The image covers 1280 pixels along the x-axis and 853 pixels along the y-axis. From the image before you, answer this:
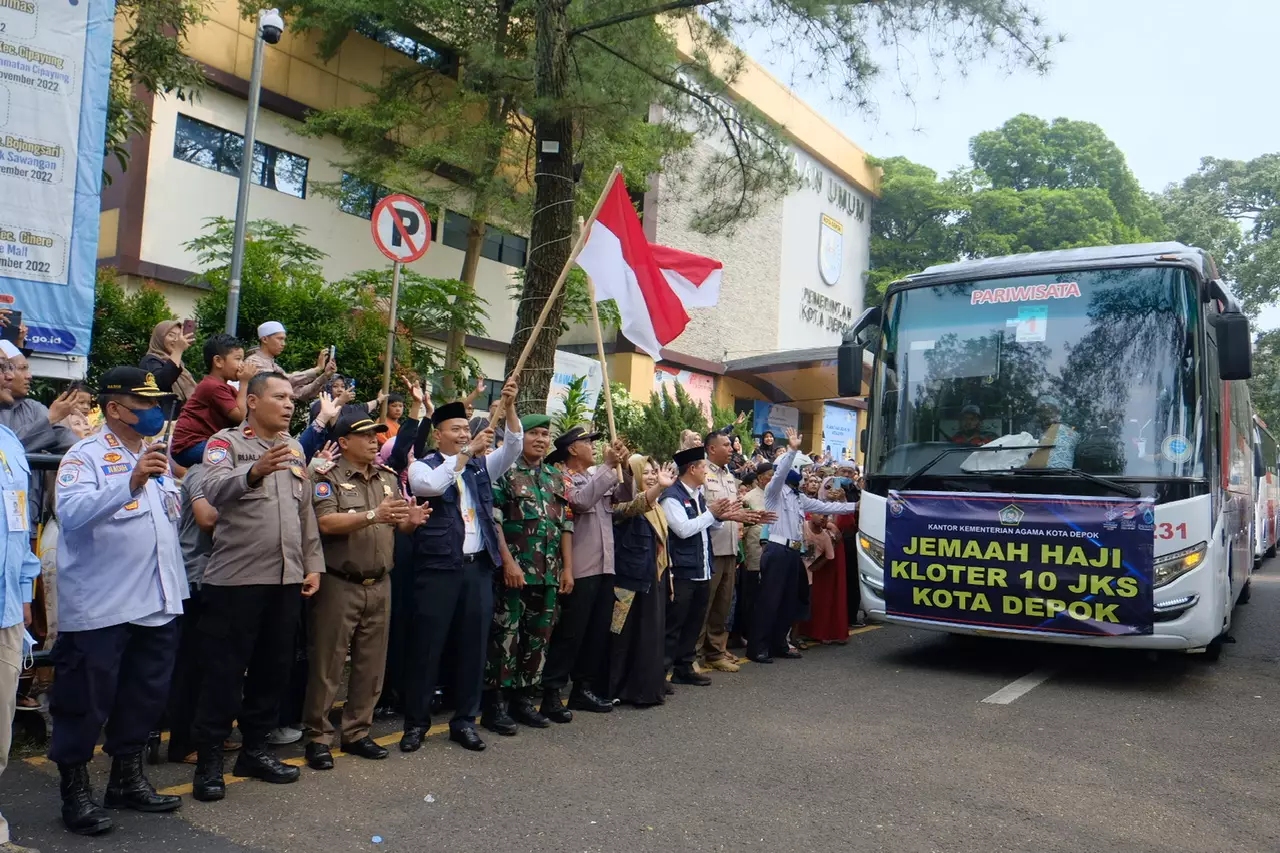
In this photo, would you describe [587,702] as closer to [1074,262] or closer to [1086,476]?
[1086,476]

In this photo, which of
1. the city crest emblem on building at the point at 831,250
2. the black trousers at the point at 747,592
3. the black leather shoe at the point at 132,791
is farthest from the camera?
the city crest emblem on building at the point at 831,250

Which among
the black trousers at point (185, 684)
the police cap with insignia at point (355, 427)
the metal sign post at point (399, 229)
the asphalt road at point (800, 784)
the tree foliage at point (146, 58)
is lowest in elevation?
the asphalt road at point (800, 784)

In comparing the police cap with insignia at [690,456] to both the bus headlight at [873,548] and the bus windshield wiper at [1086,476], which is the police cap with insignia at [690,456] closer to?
the bus headlight at [873,548]

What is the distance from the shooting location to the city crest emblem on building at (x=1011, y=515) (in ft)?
24.7

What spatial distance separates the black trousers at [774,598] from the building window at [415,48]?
11.3 meters

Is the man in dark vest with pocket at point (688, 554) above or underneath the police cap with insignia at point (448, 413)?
underneath

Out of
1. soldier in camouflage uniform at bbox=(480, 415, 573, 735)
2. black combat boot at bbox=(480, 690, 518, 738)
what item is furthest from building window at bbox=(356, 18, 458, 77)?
black combat boot at bbox=(480, 690, 518, 738)

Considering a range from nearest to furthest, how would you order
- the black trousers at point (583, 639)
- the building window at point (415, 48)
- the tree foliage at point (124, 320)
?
the black trousers at point (583, 639), the tree foliage at point (124, 320), the building window at point (415, 48)

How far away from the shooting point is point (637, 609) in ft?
22.4

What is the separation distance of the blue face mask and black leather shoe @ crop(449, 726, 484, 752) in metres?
2.32

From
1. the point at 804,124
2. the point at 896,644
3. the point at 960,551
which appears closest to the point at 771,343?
the point at 804,124

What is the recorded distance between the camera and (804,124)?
2731cm

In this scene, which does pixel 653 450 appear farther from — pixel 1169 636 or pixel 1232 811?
pixel 1232 811

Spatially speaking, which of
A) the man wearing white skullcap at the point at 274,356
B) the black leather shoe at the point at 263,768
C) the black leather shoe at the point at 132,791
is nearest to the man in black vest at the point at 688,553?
the man wearing white skullcap at the point at 274,356
